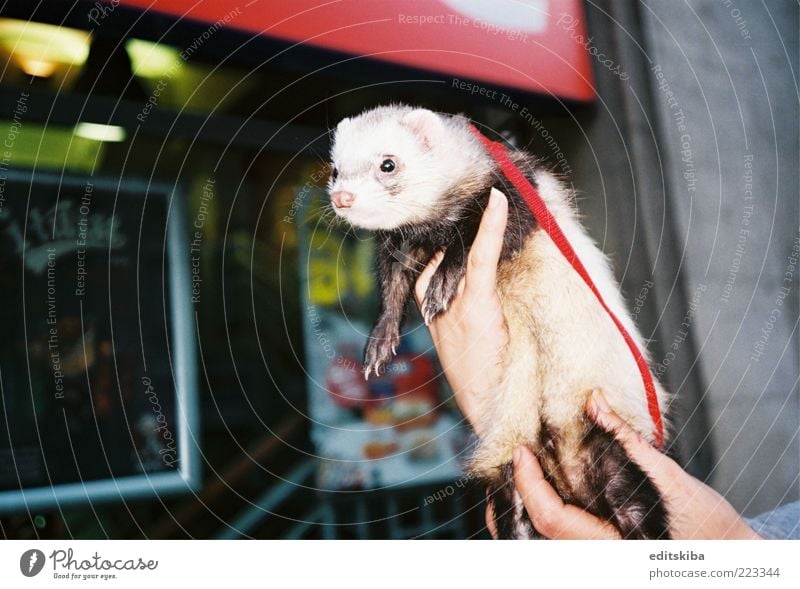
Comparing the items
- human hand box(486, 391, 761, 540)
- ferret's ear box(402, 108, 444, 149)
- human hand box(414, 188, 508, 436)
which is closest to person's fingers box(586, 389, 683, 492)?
human hand box(486, 391, 761, 540)

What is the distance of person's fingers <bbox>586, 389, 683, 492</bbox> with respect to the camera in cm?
72

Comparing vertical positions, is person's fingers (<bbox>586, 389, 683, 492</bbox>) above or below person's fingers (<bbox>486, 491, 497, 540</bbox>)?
above

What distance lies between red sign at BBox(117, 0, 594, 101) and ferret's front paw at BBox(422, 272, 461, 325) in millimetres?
263

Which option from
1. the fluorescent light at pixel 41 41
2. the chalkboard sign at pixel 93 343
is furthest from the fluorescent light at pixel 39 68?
the chalkboard sign at pixel 93 343

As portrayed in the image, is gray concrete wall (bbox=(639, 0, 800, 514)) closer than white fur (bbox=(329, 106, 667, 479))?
No

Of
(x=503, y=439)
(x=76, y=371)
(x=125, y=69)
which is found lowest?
(x=503, y=439)

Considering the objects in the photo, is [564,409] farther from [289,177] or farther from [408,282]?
[289,177]

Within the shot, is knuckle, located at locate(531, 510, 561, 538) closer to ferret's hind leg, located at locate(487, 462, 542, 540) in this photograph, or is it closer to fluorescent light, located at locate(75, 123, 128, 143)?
ferret's hind leg, located at locate(487, 462, 542, 540)

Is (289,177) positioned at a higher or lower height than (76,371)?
higher

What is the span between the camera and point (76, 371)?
702 mm

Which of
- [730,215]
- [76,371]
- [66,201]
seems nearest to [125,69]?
[66,201]

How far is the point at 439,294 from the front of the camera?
2.41ft
